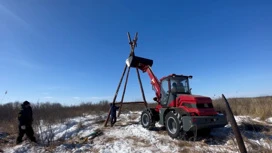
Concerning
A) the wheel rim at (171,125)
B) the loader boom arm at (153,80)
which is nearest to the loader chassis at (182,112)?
the wheel rim at (171,125)

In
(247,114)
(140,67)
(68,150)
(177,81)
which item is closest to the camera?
(68,150)

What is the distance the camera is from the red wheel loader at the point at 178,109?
6457 mm

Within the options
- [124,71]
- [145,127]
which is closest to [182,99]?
[145,127]

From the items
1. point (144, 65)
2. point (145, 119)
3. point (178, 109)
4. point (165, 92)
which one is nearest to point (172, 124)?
point (178, 109)

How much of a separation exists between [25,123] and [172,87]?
6304 mm

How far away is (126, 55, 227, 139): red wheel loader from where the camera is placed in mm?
6457

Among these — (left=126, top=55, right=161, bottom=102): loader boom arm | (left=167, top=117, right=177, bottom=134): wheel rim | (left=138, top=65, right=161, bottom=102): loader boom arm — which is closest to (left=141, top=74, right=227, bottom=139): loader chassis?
(left=167, top=117, right=177, bottom=134): wheel rim

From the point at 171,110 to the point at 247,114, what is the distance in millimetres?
7372

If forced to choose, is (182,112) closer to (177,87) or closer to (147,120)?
(177,87)

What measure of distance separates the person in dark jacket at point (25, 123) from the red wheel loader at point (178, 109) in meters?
4.93

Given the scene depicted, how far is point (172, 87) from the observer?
807 centimetres

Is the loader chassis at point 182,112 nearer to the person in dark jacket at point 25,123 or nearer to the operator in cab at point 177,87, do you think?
the operator in cab at point 177,87

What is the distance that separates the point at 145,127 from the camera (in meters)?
8.73

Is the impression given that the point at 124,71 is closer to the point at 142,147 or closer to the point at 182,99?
the point at 182,99
